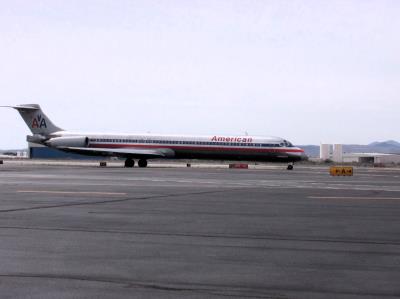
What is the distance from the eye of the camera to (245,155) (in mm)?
55438

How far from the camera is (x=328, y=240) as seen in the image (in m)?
10.5

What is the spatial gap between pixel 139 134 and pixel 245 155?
1082 cm

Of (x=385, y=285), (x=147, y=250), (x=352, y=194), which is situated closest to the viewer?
(x=385, y=285)

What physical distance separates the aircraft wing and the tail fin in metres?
5.05

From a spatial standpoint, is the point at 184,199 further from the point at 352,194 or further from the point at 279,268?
the point at 279,268

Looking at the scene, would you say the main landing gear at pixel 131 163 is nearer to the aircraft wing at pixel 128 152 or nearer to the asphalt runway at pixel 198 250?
the aircraft wing at pixel 128 152

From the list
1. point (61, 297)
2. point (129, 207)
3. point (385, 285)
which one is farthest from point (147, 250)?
point (129, 207)

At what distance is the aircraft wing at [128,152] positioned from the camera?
186 ft

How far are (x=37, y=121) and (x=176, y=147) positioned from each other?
51.7 ft

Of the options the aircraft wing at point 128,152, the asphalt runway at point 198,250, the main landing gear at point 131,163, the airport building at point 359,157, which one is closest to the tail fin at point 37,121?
the aircraft wing at point 128,152

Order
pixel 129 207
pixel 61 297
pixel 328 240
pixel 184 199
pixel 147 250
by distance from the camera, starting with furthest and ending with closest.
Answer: pixel 184 199 → pixel 129 207 → pixel 328 240 → pixel 147 250 → pixel 61 297

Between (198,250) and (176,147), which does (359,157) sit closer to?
(176,147)

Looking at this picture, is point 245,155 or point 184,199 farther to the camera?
point 245,155

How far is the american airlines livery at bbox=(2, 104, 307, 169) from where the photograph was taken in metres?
55.2
